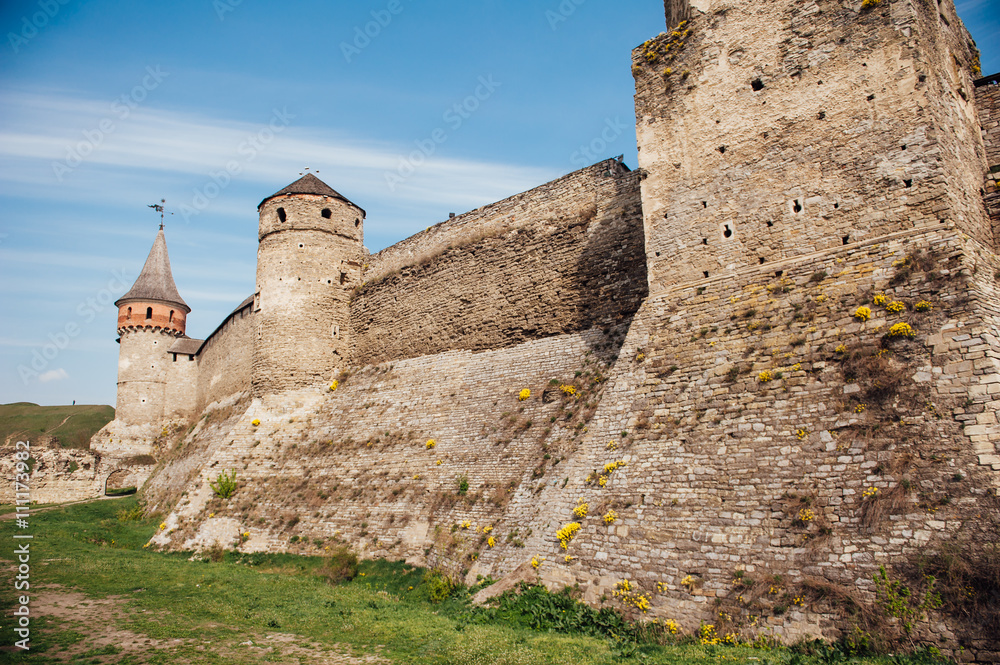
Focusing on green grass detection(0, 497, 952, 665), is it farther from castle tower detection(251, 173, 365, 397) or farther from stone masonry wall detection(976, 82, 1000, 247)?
stone masonry wall detection(976, 82, 1000, 247)

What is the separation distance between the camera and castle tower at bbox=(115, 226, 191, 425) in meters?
33.8

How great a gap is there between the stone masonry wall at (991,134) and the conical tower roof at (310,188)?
759 inches

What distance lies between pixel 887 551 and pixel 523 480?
7156mm

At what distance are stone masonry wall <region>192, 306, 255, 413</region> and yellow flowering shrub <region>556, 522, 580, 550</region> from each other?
670 inches

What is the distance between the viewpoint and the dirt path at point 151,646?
8.09 meters

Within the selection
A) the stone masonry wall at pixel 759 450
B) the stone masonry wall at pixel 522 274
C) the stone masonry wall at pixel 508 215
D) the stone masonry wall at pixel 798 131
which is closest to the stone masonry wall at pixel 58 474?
the stone masonry wall at pixel 522 274

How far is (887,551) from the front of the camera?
276 inches

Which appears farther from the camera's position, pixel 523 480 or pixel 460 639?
pixel 523 480

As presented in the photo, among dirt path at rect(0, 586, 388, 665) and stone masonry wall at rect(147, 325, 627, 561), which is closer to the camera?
dirt path at rect(0, 586, 388, 665)

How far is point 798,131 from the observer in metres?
10.4

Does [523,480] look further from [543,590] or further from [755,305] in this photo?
[755,305]

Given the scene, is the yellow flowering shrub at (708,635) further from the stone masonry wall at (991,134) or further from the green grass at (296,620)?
the stone masonry wall at (991,134)

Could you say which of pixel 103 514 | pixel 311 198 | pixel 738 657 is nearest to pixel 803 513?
pixel 738 657

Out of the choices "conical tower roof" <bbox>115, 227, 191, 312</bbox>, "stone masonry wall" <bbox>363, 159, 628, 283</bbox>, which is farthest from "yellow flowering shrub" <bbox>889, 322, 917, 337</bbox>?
"conical tower roof" <bbox>115, 227, 191, 312</bbox>
